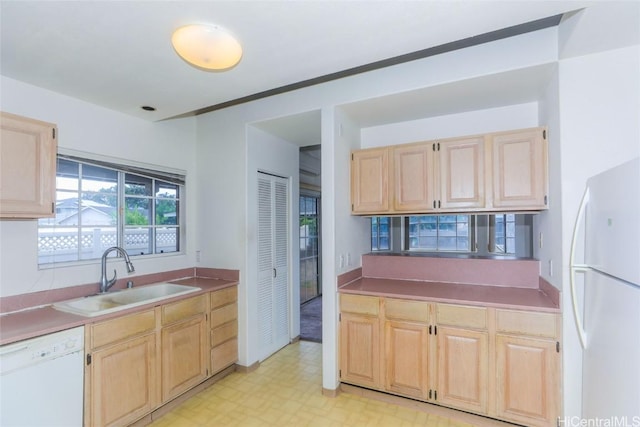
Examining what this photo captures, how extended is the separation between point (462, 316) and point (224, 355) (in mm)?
2127

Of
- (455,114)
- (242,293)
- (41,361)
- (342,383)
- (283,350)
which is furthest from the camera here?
(283,350)

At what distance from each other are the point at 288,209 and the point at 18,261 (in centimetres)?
242

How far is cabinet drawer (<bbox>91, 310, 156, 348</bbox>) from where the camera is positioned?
6.45 feet

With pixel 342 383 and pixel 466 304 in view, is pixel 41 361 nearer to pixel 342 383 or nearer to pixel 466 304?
pixel 342 383

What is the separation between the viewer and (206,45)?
5.61 ft

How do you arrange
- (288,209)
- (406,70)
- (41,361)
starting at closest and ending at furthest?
(41,361) → (406,70) → (288,209)

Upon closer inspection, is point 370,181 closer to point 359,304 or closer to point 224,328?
point 359,304

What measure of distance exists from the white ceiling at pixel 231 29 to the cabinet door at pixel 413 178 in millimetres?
828

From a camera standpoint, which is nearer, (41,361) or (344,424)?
(41,361)

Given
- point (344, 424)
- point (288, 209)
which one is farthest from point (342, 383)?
point (288, 209)

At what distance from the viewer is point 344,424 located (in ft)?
7.41

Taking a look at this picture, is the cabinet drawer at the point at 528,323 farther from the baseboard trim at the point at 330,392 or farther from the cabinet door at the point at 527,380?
the baseboard trim at the point at 330,392

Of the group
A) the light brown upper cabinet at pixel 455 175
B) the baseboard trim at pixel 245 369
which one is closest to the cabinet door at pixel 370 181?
the light brown upper cabinet at pixel 455 175

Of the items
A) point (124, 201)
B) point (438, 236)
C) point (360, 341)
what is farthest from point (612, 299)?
point (124, 201)
